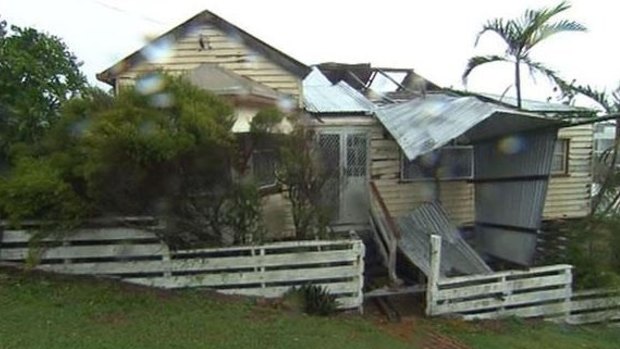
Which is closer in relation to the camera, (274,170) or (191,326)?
(191,326)

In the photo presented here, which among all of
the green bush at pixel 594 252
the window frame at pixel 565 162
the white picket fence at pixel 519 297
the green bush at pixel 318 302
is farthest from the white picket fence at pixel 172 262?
the window frame at pixel 565 162

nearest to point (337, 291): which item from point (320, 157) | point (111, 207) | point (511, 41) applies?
point (320, 157)

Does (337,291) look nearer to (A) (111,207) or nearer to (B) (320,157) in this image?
(B) (320,157)

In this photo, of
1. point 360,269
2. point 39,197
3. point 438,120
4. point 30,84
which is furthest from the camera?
point 30,84

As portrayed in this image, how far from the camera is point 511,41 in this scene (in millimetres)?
10312

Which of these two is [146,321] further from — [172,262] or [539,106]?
[539,106]

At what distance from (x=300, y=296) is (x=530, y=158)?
16.6ft

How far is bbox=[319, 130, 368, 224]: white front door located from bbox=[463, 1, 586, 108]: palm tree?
9.38 ft

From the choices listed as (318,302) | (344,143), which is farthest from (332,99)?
(318,302)

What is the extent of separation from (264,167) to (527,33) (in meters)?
5.50

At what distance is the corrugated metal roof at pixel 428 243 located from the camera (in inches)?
365

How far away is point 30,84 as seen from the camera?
950cm

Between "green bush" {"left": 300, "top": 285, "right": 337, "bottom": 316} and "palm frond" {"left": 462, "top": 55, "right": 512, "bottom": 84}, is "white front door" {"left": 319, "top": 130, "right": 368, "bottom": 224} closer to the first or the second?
"palm frond" {"left": 462, "top": 55, "right": 512, "bottom": 84}

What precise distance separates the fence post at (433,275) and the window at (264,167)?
2.62 m
